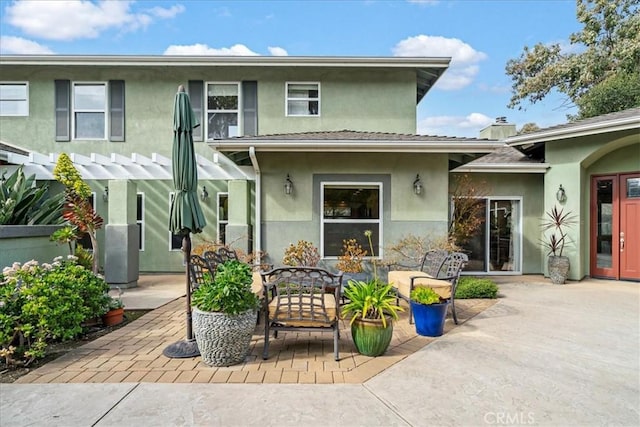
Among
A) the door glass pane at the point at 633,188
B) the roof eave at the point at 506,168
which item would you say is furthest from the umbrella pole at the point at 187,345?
the door glass pane at the point at 633,188

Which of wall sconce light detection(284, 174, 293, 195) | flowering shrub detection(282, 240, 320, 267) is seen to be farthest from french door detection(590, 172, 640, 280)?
wall sconce light detection(284, 174, 293, 195)

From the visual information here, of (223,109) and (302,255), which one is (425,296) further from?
(223,109)

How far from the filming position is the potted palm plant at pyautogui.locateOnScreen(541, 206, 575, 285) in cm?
944

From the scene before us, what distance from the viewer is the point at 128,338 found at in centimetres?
513

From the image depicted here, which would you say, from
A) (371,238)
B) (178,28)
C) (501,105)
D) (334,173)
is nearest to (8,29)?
(178,28)

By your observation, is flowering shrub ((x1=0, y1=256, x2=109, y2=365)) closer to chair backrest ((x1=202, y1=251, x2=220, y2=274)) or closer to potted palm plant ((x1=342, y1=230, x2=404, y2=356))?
chair backrest ((x1=202, y1=251, x2=220, y2=274))

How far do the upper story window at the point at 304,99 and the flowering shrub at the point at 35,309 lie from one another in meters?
7.84

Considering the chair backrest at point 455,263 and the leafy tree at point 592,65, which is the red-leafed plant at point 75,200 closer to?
the chair backrest at point 455,263

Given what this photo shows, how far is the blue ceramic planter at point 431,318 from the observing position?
5.19 m

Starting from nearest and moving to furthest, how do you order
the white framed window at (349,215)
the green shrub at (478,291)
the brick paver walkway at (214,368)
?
the brick paver walkway at (214,368) → the green shrub at (478,291) → the white framed window at (349,215)

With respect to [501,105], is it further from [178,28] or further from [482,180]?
[178,28]

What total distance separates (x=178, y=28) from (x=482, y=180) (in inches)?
522

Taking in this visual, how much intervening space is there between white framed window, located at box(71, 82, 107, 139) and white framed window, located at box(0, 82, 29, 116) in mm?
1490

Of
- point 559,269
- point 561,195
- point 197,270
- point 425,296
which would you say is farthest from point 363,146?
point 561,195
